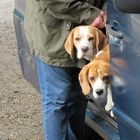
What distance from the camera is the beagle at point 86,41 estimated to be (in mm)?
2631

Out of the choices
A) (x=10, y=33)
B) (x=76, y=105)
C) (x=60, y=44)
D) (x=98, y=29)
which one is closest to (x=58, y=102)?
(x=76, y=105)

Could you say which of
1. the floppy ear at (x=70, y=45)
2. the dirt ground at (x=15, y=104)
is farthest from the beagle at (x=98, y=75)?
the dirt ground at (x=15, y=104)

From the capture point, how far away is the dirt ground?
13.8 ft

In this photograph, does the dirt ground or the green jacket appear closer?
the green jacket

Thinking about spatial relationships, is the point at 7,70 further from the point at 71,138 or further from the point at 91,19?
the point at 91,19

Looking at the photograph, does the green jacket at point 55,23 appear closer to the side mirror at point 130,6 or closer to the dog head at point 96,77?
the dog head at point 96,77

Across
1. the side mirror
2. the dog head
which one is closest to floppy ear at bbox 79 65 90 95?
the dog head

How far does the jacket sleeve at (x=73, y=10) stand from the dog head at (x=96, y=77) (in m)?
0.24

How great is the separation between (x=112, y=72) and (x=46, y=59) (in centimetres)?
44

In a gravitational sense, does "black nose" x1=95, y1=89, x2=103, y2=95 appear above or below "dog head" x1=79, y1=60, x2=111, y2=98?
below

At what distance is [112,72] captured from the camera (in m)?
2.65

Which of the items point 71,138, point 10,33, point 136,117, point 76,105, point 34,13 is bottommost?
point 10,33

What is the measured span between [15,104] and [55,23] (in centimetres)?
203

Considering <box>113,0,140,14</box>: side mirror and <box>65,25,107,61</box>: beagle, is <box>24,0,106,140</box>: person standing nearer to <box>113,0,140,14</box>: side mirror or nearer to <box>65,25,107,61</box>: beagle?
<box>65,25,107,61</box>: beagle
